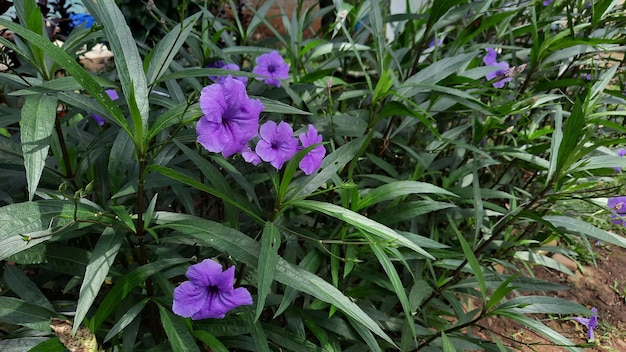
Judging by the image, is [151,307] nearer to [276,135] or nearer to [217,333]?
[217,333]

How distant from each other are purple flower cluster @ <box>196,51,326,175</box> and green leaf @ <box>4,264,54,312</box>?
530mm

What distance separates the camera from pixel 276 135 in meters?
0.97

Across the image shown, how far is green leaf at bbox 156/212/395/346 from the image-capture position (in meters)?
0.87

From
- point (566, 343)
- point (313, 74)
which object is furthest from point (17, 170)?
point (566, 343)

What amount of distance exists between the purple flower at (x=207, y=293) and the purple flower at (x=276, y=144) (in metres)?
0.22

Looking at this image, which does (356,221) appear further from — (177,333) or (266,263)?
(177,333)

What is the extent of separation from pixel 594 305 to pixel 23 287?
5.78 feet

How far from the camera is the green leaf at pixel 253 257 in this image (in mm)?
874

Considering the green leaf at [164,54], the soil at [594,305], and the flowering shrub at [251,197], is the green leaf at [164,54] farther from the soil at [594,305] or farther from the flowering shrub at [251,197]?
the soil at [594,305]

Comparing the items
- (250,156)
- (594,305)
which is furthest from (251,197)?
(594,305)

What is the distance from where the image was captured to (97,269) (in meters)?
0.89

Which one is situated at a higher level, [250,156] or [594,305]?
[250,156]

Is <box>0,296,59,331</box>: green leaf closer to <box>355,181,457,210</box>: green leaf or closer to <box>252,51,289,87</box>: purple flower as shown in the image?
<box>355,181,457,210</box>: green leaf

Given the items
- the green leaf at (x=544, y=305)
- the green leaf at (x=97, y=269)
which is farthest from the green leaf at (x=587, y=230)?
the green leaf at (x=97, y=269)
